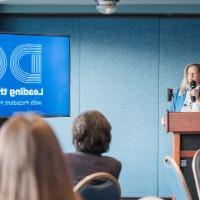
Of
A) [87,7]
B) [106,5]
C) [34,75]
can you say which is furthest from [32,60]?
[87,7]

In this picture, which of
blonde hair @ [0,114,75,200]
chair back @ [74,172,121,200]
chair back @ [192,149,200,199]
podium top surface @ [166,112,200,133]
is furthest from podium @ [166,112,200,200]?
blonde hair @ [0,114,75,200]

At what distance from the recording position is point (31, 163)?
3.83 feet

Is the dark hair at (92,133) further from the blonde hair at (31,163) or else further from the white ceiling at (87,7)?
the white ceiling at (87,7)

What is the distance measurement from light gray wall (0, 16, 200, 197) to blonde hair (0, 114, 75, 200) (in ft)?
18.2

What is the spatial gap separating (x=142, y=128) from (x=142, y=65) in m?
0.84

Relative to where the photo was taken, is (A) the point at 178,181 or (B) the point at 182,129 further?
(B) the point at 182,129

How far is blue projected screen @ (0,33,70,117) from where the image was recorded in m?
3.90

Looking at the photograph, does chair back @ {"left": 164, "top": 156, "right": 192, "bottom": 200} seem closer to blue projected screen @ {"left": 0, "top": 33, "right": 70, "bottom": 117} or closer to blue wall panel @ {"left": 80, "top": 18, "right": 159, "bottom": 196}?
blue projected screen @ {"left": 0, "top": 33, "right": 70, "bottom": 117}

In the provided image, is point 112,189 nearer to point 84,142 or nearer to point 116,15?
point 84,142

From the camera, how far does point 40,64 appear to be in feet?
13.2

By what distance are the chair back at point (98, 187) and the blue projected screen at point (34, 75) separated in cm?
177

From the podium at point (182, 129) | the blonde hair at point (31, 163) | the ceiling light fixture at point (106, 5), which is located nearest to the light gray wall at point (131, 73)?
the ceiling light fixture at point (106, 5)

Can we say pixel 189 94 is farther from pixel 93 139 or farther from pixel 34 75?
pixel 93 139

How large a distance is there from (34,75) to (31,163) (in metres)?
2.90
